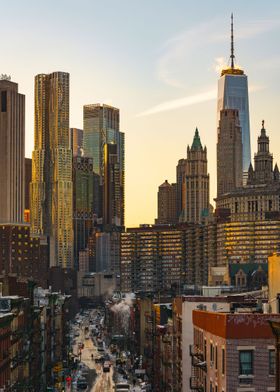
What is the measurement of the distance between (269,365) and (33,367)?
6870cm

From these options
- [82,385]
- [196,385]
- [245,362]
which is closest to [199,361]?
[196,385]

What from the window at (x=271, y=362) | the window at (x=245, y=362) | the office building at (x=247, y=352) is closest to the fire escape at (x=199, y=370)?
the office building at (x=247, y=352)

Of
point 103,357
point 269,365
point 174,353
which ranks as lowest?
point 103,357

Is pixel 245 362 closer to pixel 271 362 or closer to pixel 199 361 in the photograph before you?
pixel 271 362

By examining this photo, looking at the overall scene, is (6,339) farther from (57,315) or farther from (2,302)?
(57,315)

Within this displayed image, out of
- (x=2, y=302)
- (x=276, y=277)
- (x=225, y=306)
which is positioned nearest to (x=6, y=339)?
(x=2, y=302)

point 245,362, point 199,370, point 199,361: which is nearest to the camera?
point 245,362

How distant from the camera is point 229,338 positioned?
4184cm

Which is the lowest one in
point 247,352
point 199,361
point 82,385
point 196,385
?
point 82,385

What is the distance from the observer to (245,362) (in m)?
42.0

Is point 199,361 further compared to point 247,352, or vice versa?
point 199,361

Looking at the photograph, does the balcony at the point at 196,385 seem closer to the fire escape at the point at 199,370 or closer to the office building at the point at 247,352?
the fire escape at the point at 199,370

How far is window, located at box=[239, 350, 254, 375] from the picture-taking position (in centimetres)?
4184

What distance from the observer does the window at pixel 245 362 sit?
4184cm
